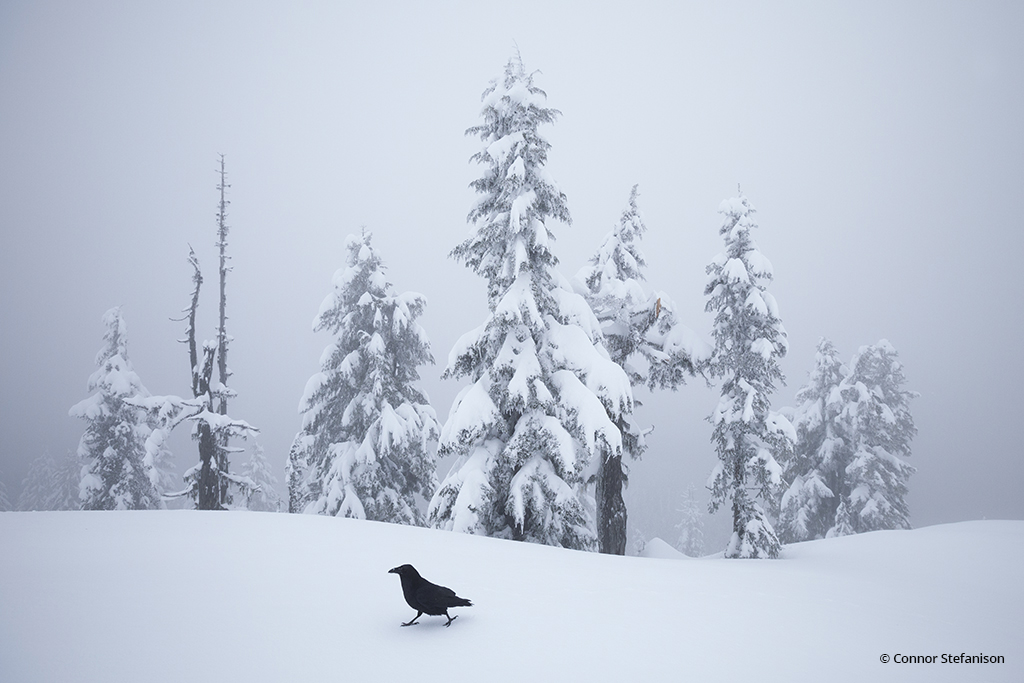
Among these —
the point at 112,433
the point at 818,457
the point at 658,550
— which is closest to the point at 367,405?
the point at 658,550

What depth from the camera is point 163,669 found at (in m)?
3.88

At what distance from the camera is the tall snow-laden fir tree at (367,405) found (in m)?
17.9

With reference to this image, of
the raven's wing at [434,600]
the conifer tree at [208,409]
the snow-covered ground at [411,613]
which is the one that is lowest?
the snow-covered ground at [411,613]

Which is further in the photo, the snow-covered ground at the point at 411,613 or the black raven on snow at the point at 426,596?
the black raven on snow at the point at 426,596

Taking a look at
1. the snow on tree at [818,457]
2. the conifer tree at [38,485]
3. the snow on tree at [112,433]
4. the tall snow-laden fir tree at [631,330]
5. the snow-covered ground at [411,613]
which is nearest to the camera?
the snow-covered ground at [411,613]

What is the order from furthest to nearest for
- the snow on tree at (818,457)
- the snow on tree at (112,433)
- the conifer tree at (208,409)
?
the snow on tree at (818,457)
the snow on tree at (112,433)
the conifer tree at (208,409)

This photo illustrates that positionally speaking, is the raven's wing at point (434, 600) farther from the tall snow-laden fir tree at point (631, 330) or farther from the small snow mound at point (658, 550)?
the small snow mound at point (658, 550)

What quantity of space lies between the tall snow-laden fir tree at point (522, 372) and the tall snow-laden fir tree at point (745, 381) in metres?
7.12

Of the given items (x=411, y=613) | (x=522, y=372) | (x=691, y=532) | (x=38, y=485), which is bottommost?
(x=691, y=532)

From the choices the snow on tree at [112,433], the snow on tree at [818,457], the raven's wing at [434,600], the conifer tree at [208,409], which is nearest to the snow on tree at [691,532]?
the snow on tree at [818,457]

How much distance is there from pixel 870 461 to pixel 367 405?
24646 millimetres

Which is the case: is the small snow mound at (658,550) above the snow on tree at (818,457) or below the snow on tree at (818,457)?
below

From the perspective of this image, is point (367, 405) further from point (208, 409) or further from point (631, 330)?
point (631, 330)

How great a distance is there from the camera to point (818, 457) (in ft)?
88.4
